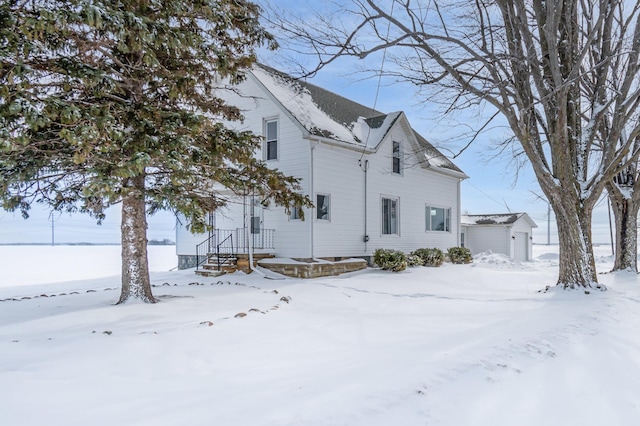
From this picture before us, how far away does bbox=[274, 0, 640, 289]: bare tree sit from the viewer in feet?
31.3

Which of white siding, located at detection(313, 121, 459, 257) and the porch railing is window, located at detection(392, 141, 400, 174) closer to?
white siding, located at detection(313, 121, 459, 257)

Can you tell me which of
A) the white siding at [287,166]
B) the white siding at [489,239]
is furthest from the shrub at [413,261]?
the white siding at [489,239]

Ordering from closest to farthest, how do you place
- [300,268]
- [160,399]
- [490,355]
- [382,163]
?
[160,399] → [490,355] → [300,268] → [382,163]

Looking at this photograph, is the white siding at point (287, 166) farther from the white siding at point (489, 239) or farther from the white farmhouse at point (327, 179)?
the white siding at point (489, 239)

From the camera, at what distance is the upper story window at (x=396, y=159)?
55.7 feet

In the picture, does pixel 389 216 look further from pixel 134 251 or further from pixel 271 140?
pixel 134 251

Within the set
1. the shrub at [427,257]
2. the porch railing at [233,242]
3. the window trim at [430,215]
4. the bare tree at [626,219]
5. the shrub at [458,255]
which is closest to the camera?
the bare tree at [626,219]

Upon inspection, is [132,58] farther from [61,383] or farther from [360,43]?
[61,383]

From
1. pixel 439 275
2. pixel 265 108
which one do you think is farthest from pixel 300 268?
pixel 265 108

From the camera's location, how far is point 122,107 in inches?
264

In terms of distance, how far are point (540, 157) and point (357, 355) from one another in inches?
324

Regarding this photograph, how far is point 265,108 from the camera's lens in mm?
14492

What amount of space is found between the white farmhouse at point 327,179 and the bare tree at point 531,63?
99.4 inches

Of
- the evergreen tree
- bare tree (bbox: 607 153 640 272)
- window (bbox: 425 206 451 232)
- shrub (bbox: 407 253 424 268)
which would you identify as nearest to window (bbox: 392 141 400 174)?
window (bbox: 425 206 451 232)
